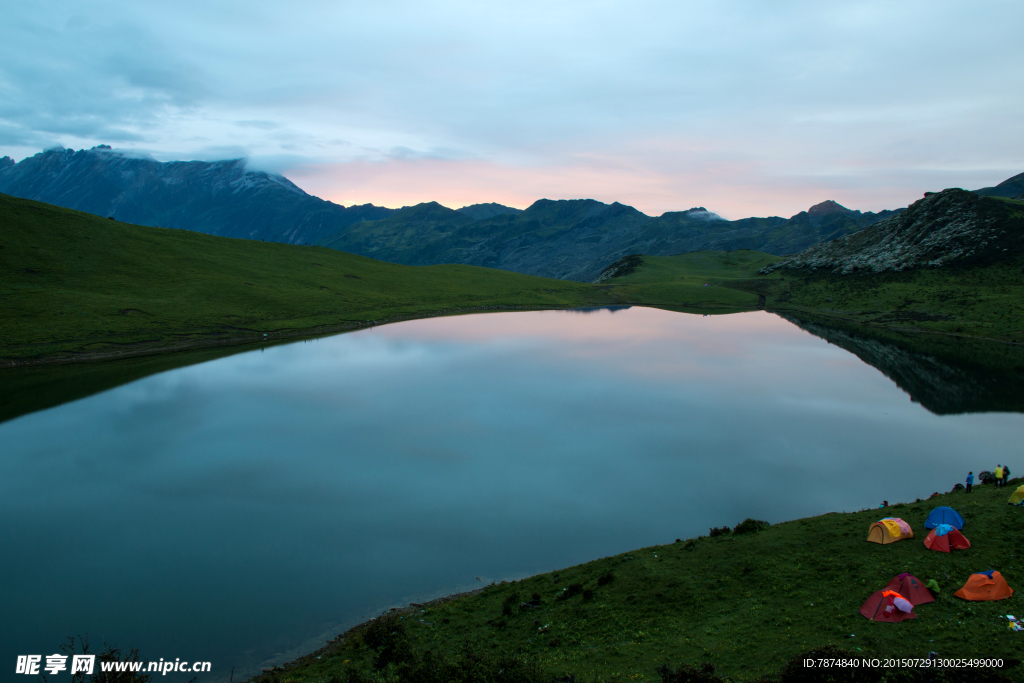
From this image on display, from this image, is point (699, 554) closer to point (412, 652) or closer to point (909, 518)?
point (909, 518)

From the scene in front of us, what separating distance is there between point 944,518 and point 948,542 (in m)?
1.60

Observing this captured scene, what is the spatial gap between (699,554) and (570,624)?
7454mm

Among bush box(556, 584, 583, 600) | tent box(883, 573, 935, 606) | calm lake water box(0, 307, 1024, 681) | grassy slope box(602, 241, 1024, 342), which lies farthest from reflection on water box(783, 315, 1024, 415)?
bush box(556, 584, 583, 600)

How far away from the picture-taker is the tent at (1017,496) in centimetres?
2284

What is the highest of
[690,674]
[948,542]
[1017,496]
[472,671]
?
[1017,496]

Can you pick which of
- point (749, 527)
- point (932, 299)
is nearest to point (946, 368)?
point (932, 299)

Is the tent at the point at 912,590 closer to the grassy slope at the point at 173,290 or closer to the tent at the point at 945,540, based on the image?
the tent at the point at 945,540

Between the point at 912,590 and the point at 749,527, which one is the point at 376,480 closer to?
the point at 749,527

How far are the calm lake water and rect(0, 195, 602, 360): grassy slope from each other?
26.2m

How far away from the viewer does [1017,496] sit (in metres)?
23.0

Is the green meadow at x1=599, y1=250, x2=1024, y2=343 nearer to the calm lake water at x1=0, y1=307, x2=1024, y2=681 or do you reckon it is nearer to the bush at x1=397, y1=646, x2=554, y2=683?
the calm lake water at x1=0, y1=307, x2=1024, y2=681

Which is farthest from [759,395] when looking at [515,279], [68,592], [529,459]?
[515,279]

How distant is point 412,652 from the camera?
18359 mm

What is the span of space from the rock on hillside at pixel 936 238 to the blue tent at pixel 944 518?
145715 millimetres
